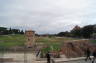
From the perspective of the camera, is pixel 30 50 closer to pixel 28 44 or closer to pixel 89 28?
pixel 28 44

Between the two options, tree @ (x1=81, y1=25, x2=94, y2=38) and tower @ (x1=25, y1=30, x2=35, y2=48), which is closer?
tower @ (x1=25, y1=30, x2=35, y2=48)

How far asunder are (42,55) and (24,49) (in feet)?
5.11

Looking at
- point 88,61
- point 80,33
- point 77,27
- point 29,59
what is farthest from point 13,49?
point 77,27

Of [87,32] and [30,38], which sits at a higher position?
[87,32]

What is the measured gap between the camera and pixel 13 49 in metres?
21.4

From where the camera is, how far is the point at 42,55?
19750 millimetres

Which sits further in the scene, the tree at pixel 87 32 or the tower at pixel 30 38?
the tree at pixel 87 32

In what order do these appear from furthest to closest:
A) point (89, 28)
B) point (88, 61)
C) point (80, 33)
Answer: point (89, 28), point (80, 33), point (88, 61)

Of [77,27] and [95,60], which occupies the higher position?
[77,27]

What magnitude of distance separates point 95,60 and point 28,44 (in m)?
5.57

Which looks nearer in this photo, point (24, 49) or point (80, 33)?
point (24, 49)

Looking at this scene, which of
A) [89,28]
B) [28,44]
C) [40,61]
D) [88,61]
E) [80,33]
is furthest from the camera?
[89,28]

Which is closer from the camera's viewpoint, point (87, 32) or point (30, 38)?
point (30, 38)

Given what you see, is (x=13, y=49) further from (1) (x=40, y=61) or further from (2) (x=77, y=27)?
(2) (x=77, y=27)
